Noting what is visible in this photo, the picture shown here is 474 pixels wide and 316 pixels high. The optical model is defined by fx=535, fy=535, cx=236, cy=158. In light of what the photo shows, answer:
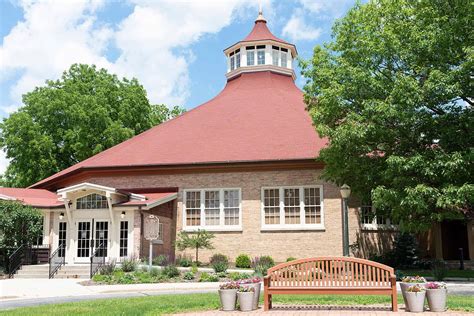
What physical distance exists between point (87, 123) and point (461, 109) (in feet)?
98.0

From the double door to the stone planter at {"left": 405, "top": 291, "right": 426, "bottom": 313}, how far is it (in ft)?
57.5

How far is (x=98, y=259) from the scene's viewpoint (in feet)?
80.3

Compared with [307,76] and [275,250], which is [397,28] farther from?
[275,250]

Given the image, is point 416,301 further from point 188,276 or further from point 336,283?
point 188,276

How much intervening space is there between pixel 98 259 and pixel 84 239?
217 centimetres

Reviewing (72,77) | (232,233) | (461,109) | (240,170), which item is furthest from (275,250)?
(72,77)

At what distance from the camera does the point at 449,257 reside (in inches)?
1110

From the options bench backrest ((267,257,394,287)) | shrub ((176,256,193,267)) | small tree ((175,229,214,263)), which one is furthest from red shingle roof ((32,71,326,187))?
bench backrest ((267,257,394,287))

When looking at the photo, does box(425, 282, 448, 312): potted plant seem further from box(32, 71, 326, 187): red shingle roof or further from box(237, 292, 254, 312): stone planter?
box(32, 71, 326, 187): red shingle roof

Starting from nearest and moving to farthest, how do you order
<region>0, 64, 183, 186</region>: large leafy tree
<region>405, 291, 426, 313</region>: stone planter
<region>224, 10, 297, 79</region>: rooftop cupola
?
<region>405, 291, 426, 313</region>: stone planter → <region>224, 10, 297, 79</region>: rooftop cupola → <region>0, 64, 183, 186</region>: large leafy tree

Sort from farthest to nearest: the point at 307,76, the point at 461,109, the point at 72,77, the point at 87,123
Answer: the point at 72,77
the point at 87,123
the point at 307,76
the point at 461,109

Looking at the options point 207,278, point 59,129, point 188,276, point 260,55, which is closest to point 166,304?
point 207,278

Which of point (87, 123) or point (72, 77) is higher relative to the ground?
point (72, 77)

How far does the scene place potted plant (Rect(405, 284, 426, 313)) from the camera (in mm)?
10928
